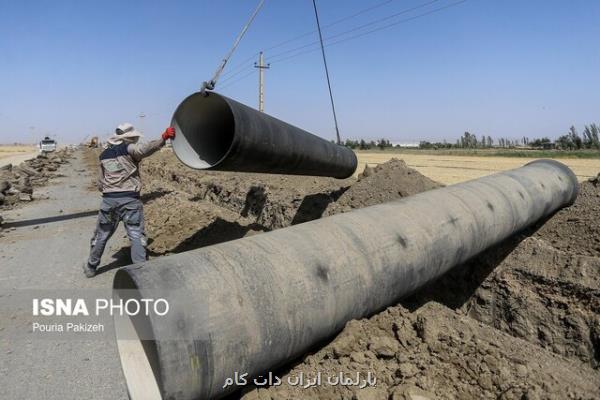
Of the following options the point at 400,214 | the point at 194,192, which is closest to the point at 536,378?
the point at 400,214

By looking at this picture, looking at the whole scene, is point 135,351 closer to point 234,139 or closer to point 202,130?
point 234,139

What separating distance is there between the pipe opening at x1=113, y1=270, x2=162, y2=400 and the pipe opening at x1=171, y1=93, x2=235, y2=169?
2.27 m

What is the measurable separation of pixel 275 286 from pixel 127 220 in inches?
130

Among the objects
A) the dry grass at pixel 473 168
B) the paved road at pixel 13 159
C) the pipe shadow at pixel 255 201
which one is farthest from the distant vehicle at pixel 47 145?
the pipe shadow at pixel 255 201

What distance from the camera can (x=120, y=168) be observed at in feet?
15.6

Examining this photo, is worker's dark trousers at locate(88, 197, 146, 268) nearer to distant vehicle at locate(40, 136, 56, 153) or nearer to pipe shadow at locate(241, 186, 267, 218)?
pipe shadow at locate(241, 186, 267, 218)

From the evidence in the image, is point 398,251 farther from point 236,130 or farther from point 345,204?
point 345,204

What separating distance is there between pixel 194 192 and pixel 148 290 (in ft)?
36.0

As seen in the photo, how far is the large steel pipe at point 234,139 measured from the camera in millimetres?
4070

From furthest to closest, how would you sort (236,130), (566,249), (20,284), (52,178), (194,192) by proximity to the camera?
(52,178) < (194,192) < (566,249) < (20,284) < (236,130)

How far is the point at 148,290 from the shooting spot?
1.84 meters

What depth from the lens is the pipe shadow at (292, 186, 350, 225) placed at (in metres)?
7.22

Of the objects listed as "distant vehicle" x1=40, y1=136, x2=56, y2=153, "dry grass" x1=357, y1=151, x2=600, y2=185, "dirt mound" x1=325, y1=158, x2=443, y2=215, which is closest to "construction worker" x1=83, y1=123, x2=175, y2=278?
"dirt mound" x1=325, y1=158, x2=443, y2=215

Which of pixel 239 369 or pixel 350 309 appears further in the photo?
pixel 350 309
